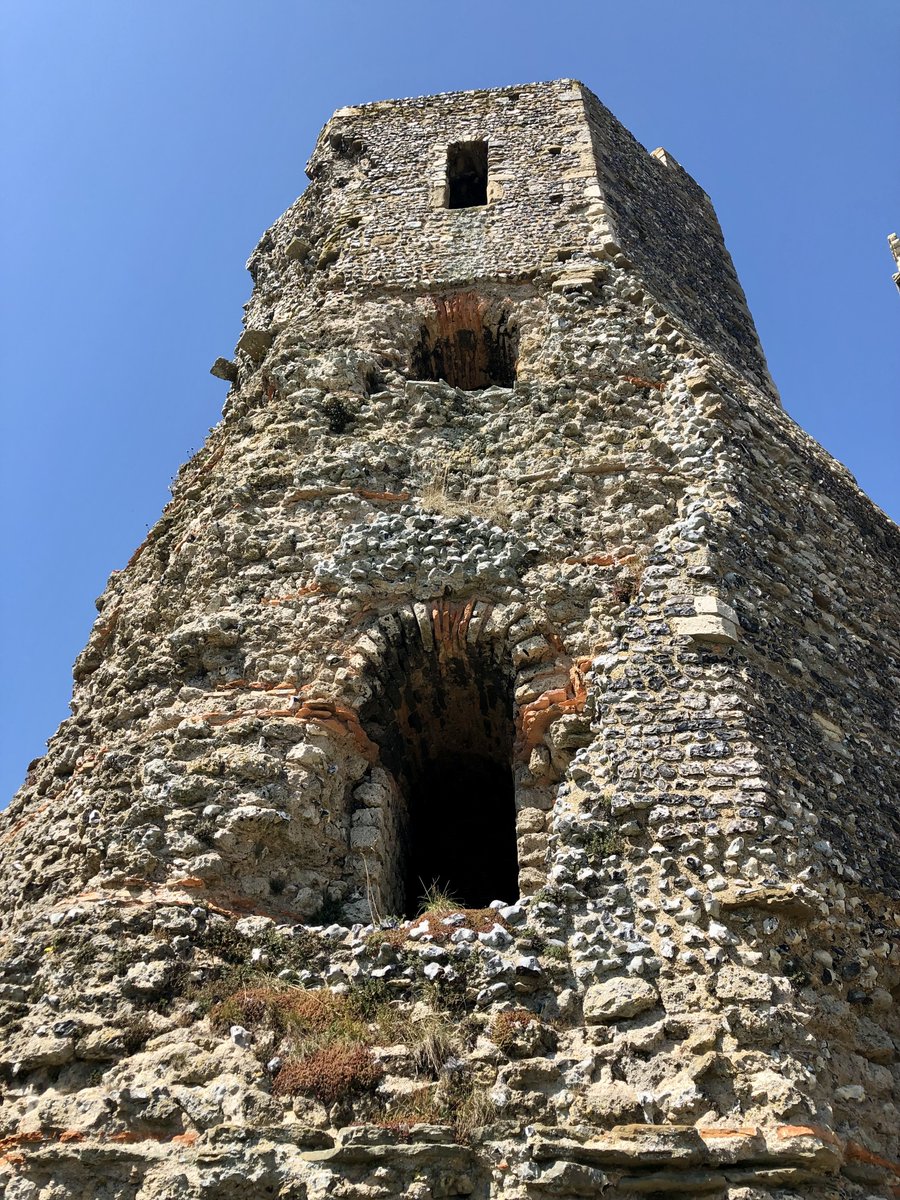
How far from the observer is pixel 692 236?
10.9m

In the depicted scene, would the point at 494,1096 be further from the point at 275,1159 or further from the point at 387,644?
the point at 387,644

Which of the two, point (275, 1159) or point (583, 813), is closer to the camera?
point (275, 1159)

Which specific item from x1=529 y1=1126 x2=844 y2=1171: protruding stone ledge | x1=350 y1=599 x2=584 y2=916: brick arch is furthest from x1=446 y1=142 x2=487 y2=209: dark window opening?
x1=529 y1=1126 x2=844 y2=1171: protruding stone ledge

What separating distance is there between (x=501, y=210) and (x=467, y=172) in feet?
4.81

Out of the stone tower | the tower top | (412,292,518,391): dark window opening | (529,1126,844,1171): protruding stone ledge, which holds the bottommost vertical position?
(529,1126,844,1171): protruding stone ledge

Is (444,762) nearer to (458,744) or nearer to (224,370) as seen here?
(458,744)

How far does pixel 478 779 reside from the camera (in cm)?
731

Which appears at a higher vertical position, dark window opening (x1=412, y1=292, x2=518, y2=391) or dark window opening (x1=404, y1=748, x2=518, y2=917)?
dark window opening (x1=412, y1=292, x2=518, y2=391)

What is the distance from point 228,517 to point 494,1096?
435 cm

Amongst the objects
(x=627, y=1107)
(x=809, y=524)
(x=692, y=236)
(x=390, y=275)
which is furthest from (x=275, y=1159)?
(x=692, y=236)

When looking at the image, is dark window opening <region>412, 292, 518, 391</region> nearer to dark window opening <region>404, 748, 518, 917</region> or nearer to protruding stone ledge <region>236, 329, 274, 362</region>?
protruding stone ledge <region>236, 329, 274, 362</region>

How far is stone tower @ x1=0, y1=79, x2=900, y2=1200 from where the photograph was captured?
13.5ft

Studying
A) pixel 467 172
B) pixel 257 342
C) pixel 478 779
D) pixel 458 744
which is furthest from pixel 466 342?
pixel 478 779

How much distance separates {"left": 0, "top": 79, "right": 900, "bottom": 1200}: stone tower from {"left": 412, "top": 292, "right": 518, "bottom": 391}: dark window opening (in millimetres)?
35
